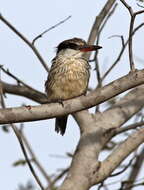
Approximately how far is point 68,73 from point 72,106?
1594 mm

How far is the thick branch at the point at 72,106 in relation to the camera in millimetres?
3162

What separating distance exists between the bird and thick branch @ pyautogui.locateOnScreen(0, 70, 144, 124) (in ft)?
4.33

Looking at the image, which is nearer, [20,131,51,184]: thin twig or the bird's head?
[20,131,51,184]: thin twig

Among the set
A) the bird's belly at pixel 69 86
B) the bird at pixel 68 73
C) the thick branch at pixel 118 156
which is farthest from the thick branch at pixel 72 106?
the bird's belly at pixel 69 86

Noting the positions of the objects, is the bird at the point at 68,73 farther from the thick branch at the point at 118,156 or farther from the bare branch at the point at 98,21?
the thick branch at the point at 118,156

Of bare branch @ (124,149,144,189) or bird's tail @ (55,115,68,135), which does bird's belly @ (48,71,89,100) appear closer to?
bird's tail @ (55,115,68,135)

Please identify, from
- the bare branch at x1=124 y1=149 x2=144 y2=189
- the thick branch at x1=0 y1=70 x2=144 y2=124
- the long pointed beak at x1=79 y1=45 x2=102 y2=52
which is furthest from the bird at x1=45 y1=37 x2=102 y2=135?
the thick branch at x1=0 y1=70 x2=144 y2=124

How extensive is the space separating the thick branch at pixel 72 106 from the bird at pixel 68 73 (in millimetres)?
1318

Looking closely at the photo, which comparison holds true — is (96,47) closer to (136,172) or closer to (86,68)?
(86,68)

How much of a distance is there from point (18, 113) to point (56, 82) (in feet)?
5.63

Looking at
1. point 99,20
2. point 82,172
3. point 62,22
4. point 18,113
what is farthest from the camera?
point 99,20

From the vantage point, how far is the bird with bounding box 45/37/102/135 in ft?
15.7

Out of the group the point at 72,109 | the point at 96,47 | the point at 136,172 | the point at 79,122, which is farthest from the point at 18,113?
the point at 136,172

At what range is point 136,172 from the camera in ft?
17.6
